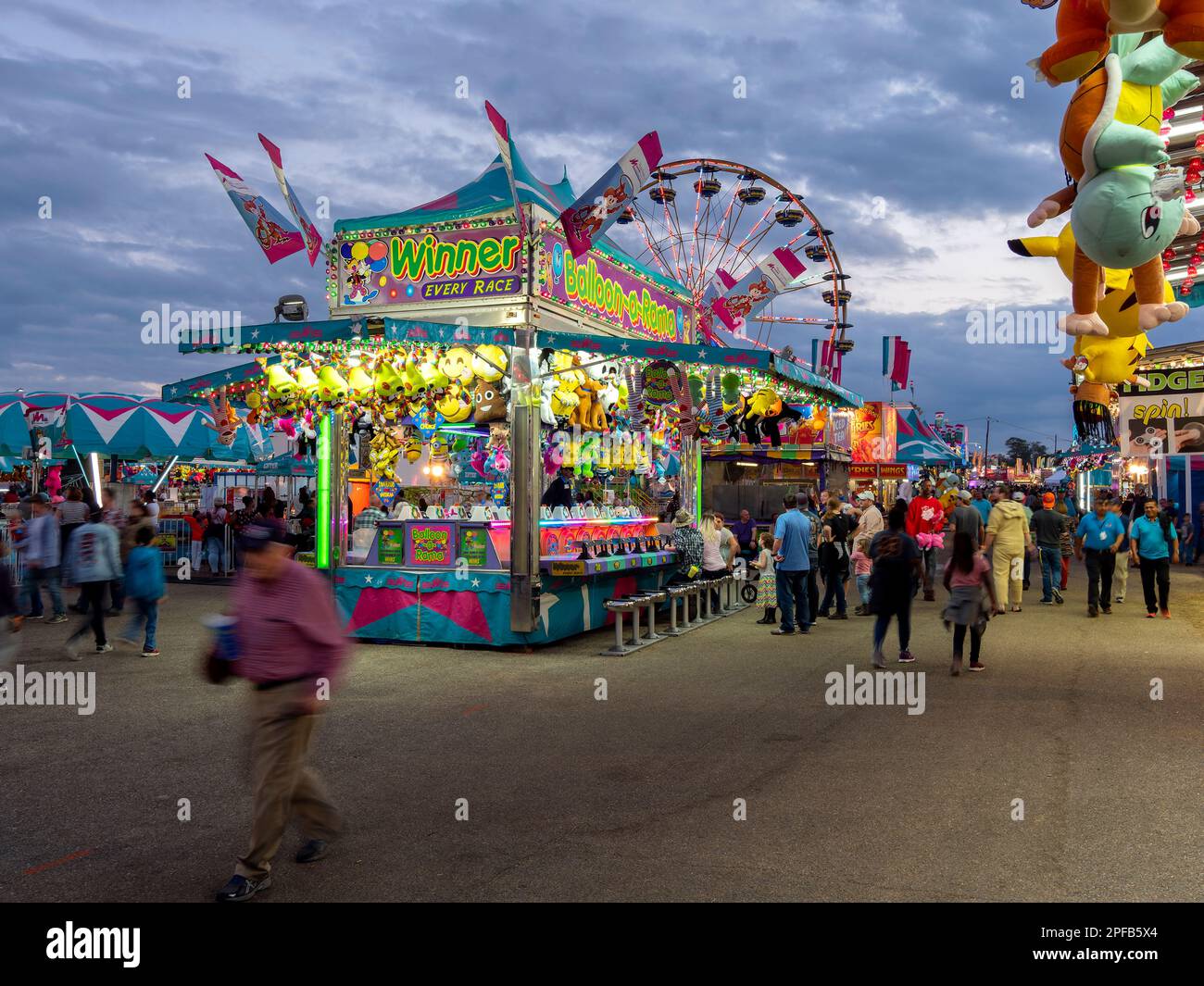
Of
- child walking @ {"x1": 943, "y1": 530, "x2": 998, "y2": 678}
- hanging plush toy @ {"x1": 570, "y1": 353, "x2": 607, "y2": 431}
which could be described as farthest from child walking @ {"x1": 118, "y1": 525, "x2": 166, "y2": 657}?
child walking @ {"x1": 943, "y1": 530, "x2": 998, "y2": 678}

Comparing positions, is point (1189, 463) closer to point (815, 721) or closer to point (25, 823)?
point (815, 721)

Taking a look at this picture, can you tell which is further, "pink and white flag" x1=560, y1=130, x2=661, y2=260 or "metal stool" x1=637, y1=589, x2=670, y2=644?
"metal stool" x1=637, y1=589, x2=670, y2=644

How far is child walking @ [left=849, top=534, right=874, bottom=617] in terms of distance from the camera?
14.4 meters

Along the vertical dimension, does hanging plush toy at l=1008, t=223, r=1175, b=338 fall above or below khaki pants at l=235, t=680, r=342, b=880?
above

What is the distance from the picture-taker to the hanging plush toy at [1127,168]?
558cm

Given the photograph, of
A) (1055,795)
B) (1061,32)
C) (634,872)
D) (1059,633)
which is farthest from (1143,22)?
(1059,633)

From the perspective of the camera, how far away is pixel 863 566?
47.7 feet

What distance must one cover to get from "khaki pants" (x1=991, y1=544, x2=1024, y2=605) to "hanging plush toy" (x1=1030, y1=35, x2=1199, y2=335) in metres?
8.21

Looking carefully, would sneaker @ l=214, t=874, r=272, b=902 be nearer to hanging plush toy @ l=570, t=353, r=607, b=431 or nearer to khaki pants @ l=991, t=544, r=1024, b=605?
hanging plush toy @ l=570, t=353, r=607, b=431

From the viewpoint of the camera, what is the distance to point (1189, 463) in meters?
26.7

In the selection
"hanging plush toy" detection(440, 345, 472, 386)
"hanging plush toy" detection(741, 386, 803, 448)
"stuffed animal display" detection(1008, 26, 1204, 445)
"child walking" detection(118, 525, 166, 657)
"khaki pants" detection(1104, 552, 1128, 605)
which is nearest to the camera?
"stuffed animal display" detection(1008, 26, 1204, 445)

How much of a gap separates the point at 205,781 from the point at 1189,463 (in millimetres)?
27155

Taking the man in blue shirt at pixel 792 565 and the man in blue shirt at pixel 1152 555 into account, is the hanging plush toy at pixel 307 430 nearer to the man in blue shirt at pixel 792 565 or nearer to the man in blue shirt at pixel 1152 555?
the man in blue shirt at pixel 792 565

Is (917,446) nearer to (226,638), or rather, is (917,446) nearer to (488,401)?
(488,401)
